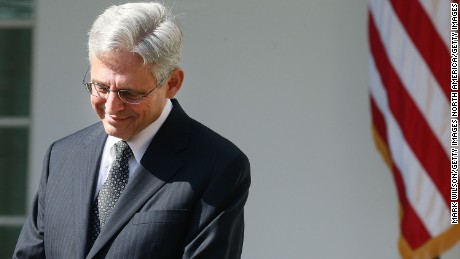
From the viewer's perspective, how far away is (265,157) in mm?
4680

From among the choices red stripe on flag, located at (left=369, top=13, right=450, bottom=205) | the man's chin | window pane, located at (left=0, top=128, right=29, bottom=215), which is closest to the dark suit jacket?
the man's chin

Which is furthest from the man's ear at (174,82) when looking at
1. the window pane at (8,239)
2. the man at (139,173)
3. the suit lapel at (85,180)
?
the window pane at (8,239)

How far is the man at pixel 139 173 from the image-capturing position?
91.0 inches

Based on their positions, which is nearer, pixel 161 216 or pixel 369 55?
pixel 161 216

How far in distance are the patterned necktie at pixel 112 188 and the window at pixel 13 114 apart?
254 centimetres

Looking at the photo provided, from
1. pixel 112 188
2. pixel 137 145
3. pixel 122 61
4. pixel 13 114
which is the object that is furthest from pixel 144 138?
pixel 13 114

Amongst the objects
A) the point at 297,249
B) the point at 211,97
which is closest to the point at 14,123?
the point at 211,97

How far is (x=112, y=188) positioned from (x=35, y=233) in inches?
9.0

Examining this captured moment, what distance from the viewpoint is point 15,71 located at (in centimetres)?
497

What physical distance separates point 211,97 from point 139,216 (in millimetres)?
2322

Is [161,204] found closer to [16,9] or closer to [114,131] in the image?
[114,131]

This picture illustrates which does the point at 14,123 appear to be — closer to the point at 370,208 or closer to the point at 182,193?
the point at 370,208

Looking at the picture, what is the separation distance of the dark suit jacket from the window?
2.45m

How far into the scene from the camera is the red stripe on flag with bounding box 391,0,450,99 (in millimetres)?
→ 4375
